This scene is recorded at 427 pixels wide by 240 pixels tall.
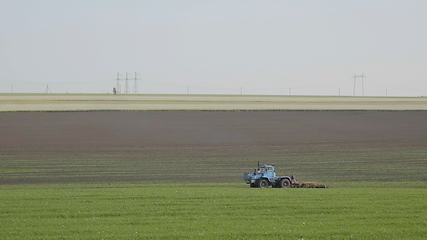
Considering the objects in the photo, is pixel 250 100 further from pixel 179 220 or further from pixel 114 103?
pixel 179 220

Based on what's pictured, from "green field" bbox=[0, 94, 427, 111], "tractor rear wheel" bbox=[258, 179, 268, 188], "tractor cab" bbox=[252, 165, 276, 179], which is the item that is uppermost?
"green field" bbox=[0, 94, 427, 111]

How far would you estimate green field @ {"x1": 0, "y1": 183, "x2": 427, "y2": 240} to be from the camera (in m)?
19.7

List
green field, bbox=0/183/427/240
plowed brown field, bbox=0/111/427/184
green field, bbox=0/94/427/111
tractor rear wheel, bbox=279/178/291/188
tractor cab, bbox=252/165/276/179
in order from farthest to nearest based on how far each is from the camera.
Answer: green field, bbox=0/94/427/111
plowed brown field, bbox=0/111/427/184
tractor cab, bbox=252/165/276/179
tractor rear wheel, bbox=279/178/291/188
green field, bbox=0/183/427/240

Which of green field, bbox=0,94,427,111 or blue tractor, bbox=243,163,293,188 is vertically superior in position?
green field, bbox=0,94,427,111

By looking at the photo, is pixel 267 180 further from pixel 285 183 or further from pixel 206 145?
pixel 206 145

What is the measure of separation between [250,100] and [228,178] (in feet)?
191

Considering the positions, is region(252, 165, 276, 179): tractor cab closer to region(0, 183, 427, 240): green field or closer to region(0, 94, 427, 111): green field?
region(0, 183, 427, 240): green field

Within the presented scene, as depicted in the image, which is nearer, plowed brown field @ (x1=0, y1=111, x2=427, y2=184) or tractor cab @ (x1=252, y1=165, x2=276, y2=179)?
tractor cab @ (x1=252, y1=165, x2=276, y2=179)

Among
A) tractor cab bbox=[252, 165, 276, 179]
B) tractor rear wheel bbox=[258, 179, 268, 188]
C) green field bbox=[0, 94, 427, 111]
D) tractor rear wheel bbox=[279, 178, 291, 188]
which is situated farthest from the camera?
green field bbox=[0, 94, 427, 111]

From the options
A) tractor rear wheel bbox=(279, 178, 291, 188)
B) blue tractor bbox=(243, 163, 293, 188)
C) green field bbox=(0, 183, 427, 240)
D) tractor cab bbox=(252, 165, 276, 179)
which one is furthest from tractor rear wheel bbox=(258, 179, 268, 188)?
green field bbox=(0, 183, 427, 240)

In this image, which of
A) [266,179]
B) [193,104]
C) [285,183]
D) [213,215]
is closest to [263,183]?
[266,179]

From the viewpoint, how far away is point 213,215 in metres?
23.4

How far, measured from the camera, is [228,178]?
43531mm

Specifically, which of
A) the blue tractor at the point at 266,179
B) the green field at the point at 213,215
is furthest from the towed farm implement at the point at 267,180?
the green field at the point at 213,215
